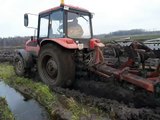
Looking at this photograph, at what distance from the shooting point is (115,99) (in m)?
5.90

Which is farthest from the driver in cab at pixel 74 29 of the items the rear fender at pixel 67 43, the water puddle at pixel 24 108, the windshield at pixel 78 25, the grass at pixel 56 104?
the water puddle at pixel 24 108

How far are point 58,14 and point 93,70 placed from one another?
78.7 inches

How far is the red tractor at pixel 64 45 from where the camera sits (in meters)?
6.81

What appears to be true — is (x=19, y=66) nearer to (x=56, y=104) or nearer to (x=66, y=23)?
(x=66, y=23)

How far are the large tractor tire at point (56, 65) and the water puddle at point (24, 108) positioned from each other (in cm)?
100

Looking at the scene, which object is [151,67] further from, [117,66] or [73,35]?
[73,35]

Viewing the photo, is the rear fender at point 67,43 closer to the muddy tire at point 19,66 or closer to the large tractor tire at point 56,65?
the large tractor tire at point 56,65

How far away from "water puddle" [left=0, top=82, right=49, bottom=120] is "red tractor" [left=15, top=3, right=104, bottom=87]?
1069 millimetres

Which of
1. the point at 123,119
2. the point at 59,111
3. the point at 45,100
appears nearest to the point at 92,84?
the point at 45,100

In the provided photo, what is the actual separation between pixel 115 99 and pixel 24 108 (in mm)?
1942

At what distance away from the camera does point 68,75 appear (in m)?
6.80

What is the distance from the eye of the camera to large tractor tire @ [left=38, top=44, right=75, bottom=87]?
6.79 m

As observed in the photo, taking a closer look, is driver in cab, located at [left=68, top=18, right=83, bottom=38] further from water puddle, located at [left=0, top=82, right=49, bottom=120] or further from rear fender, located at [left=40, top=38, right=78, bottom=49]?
water puddle, located at [left=0, top=82, right=49, bottom=120]

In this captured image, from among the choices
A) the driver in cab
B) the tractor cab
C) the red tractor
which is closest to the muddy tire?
the red tractor
